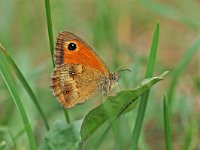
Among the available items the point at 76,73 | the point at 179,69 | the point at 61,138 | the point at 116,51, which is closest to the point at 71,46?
the point at 76,73

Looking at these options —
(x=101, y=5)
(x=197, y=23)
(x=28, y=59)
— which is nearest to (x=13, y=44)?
(x=28, y=59)

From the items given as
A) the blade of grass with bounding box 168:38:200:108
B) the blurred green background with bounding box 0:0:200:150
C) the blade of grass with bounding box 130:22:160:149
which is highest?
the blade of grass with bounding box 130:22:160:149

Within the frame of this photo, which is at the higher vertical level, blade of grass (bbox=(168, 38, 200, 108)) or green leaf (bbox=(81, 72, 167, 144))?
green leaf (bbox=(81, 72, 167, 144))

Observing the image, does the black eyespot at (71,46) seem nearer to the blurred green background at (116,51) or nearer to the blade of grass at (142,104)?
the blurred green background at (116,51)

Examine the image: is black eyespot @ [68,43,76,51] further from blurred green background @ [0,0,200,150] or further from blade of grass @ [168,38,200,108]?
blade of grass @ [168,38,200,108]

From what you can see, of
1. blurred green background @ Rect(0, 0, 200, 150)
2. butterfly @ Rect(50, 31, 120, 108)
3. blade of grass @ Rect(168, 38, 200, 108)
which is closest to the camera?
butterfly @ Rect(50, 31, 120, 108)

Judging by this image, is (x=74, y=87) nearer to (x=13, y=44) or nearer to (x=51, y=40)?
(x=51, y=40)

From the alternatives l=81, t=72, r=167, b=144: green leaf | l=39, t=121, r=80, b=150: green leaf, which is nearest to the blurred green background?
l=39, t=121, r=80, b=150: green leaf
